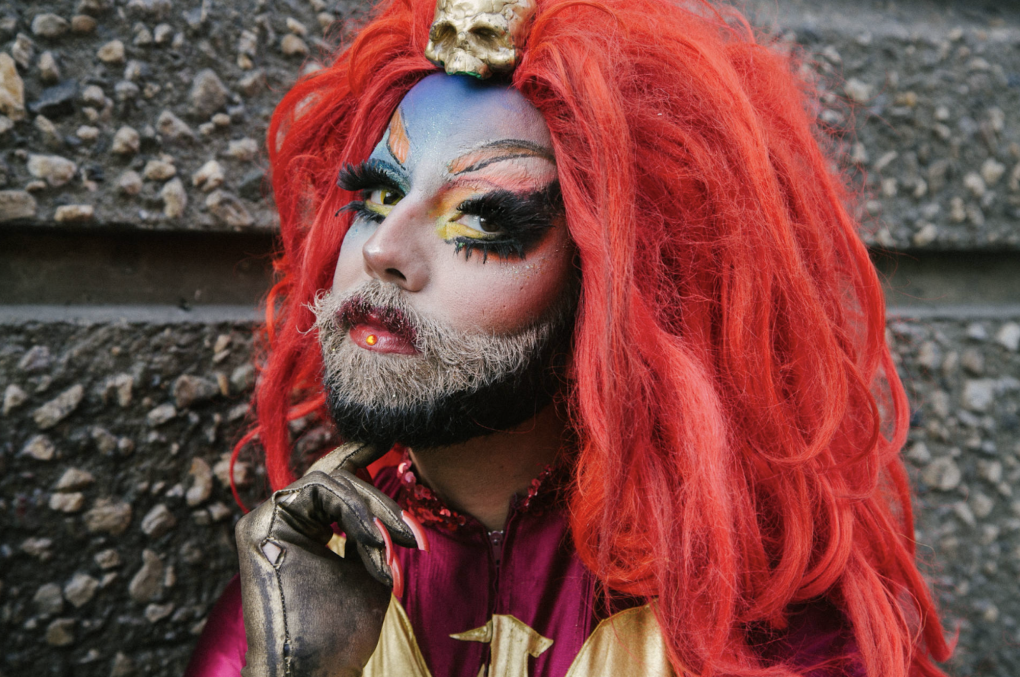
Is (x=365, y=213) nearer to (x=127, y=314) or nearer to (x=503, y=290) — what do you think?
(x=503, y=290)

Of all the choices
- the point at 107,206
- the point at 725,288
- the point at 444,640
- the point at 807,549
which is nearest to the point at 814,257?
the point at 725,288

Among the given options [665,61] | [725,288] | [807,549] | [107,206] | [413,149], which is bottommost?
[807,549]

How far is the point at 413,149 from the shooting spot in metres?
1.04

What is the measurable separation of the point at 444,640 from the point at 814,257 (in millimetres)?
826

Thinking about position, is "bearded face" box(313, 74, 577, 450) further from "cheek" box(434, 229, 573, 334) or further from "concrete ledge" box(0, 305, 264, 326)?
"concrete ledge" box(0, 305, 264, 326)

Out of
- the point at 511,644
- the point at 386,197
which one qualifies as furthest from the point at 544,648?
the point at 386,197

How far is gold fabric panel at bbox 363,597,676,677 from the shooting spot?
104cm

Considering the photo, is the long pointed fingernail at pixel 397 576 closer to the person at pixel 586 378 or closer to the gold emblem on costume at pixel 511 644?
the person at pixel 586 378

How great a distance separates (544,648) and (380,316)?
1.84 ft

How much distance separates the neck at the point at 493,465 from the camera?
1.15m

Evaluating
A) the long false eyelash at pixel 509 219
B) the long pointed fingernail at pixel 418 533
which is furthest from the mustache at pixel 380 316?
the long pointed fingernail at pixel 418 533

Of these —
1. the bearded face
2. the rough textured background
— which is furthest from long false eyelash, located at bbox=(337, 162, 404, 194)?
the rough textured background

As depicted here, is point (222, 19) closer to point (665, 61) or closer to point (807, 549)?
point (665, 61)

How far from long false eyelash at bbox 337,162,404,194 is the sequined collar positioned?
1.63ft
